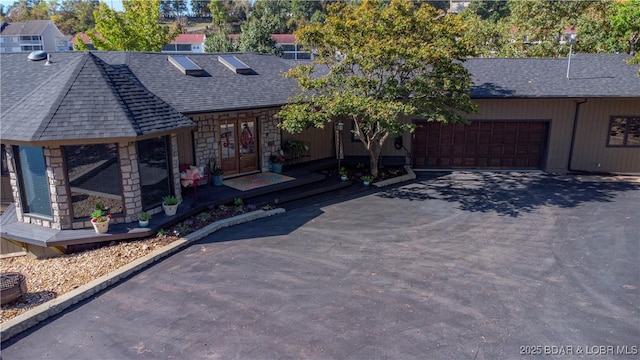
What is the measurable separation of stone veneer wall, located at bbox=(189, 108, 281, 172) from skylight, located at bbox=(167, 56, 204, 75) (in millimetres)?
2064

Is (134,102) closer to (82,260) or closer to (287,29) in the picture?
(82,260)

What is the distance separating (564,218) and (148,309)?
35.9ft

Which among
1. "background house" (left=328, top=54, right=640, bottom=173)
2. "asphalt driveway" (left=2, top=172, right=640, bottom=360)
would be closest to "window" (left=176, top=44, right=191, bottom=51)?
"background house" (left=328, top=54, right=640, bottom=173)

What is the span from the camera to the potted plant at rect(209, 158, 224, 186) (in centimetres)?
1363

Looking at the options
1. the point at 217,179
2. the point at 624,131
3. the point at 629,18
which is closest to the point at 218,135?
the point at 217,179

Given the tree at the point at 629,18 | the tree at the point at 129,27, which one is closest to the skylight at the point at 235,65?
the tree at the point at 629,18

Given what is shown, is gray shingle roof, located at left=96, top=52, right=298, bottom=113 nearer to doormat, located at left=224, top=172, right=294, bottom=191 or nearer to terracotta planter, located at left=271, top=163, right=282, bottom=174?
terracotta planter, located at left=271, top=163, right=282, bottom=174

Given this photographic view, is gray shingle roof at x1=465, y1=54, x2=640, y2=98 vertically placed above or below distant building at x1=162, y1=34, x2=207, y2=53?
below

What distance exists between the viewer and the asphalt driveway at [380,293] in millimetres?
6406

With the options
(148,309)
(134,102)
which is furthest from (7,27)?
(148,309)

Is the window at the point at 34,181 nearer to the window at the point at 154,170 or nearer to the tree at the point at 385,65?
the window at the point at 154,170

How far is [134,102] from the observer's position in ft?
35.1

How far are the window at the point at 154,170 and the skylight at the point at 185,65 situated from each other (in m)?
4.28

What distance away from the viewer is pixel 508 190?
14805mm
